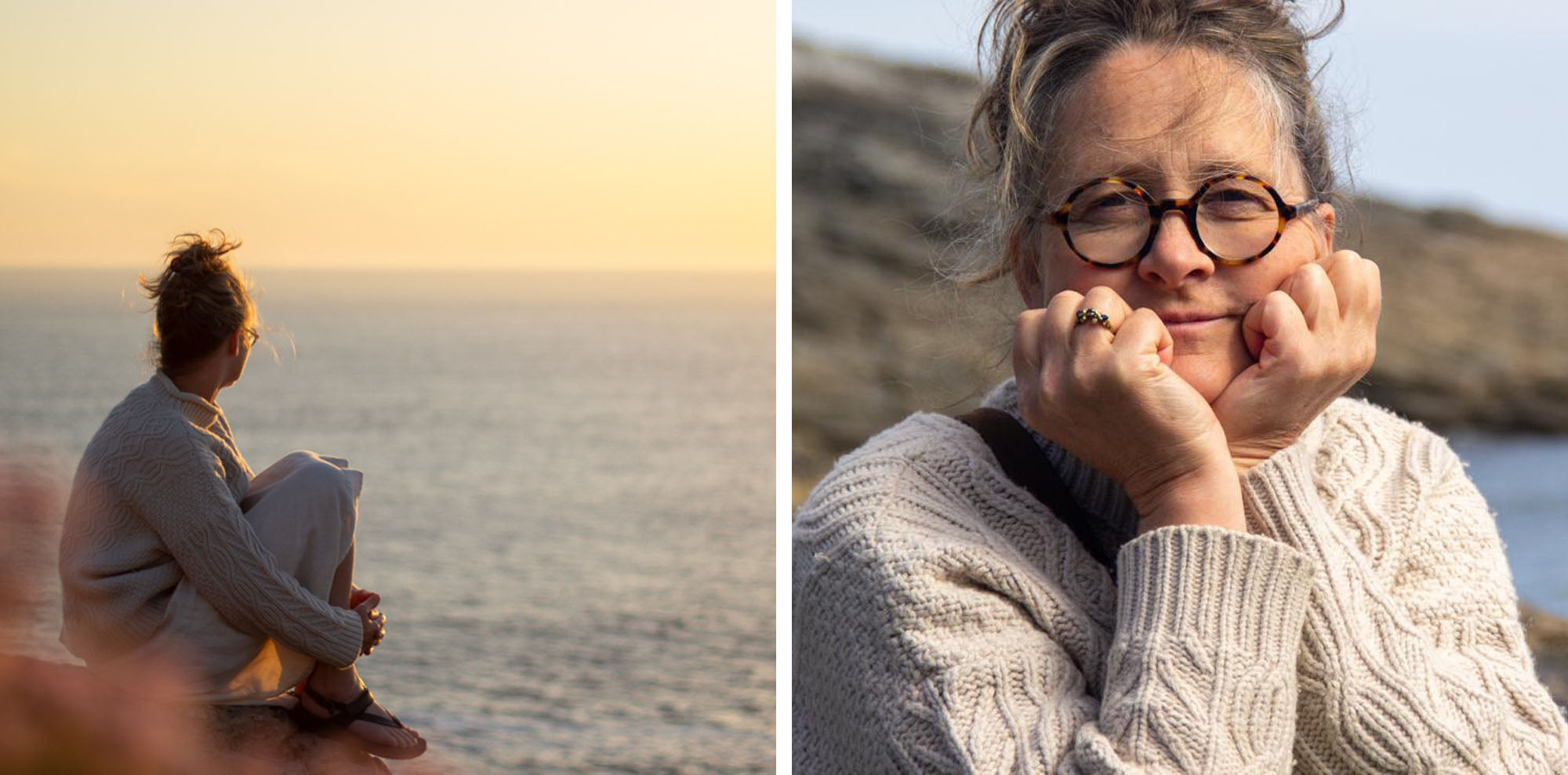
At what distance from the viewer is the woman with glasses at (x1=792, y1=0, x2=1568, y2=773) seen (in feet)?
4.33

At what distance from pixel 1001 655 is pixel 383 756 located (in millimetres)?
1044

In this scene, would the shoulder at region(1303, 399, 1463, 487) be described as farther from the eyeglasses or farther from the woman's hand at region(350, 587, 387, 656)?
the woman's hand at region(350, 587, 387, 656)

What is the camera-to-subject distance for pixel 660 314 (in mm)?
67938

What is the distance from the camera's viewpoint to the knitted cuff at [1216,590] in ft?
4.32

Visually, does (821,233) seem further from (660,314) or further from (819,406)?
(660,314)

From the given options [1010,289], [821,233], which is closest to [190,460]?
[1010,289]

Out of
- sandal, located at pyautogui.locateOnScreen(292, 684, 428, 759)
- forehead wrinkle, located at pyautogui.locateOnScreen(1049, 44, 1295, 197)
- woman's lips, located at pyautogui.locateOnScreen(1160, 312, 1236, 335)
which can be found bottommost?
sandal, located at pyautogui.locateOnScreen(292, 684, 428, 759)

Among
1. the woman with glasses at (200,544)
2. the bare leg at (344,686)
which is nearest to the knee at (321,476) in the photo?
the woman with glasses at (200,544)

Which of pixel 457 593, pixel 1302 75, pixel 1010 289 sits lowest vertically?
pixel 457 593

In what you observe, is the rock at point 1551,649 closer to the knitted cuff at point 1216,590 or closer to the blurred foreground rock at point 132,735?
the knitted cuff at point 1216,590

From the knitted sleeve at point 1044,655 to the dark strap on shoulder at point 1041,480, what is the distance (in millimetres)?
108

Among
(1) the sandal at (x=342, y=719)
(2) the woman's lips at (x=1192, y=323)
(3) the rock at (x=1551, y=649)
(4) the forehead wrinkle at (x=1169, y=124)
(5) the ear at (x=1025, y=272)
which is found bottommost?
(3) the rock at (x=1551, y=649)

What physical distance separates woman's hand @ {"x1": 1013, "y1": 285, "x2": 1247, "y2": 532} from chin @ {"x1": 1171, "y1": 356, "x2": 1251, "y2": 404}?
0.12 ft

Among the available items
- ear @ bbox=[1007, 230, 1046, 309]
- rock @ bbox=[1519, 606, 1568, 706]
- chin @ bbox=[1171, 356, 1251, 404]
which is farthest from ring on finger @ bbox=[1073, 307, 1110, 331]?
rock @ bbox=[1519, 606, 1568, 706]
